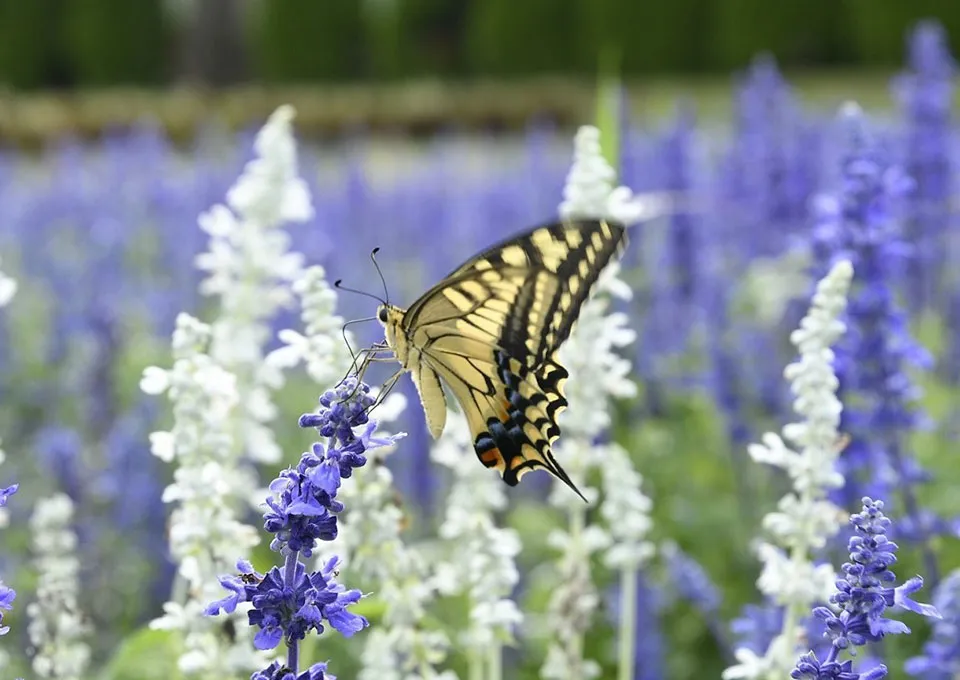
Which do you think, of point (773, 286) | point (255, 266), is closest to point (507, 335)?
point (255, 266)

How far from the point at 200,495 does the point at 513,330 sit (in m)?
0.53

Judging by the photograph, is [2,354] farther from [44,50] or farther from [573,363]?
[44,50]

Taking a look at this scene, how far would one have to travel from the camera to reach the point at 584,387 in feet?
7.66

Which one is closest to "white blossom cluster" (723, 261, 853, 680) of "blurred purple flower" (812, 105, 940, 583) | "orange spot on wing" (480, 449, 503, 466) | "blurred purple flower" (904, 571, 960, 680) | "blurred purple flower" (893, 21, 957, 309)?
"blurred purple flower" (904, 571, 960, 680)

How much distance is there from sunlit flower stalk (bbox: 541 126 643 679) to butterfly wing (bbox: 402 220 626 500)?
121 millimetres

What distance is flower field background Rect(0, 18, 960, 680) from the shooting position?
190 centimetres

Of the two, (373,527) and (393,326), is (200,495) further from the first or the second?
(393,326)

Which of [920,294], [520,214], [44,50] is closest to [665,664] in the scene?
[920,294]

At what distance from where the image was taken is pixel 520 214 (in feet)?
22.9

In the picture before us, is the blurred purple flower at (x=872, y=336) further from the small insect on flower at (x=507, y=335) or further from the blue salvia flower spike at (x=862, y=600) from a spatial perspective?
the blue salvia flower spike at (x=862, y=600)

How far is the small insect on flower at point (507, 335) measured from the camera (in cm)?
195

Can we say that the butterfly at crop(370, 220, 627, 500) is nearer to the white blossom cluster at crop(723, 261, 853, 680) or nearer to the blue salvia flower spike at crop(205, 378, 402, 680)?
the white blossom cluster at crop(723, 261, 853, 680)

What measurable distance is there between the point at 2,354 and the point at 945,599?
164 inches

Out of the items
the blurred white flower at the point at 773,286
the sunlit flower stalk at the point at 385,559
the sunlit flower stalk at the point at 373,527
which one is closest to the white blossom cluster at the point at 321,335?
the sunlit flower stalk at the point at 373,527
